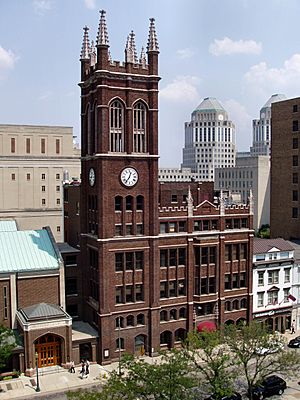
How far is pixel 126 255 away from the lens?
61000 millimetres

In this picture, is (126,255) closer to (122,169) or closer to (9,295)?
(122,169)

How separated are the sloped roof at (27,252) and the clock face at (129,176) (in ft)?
45.0

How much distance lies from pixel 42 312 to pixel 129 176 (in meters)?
19.8

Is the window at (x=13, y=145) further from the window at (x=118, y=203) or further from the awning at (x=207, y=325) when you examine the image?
the awning at (x=207, y=325)

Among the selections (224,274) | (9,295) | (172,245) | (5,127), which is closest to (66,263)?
(9,295)

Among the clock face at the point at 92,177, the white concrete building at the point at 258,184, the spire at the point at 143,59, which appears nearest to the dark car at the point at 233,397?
the clock face at the point at 92,177

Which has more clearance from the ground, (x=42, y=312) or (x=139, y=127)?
(x=139, y=127)

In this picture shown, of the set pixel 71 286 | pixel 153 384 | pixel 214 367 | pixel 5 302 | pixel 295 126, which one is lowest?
pixel 214 367

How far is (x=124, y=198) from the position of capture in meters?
60.8

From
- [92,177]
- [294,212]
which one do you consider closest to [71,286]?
[92,177]

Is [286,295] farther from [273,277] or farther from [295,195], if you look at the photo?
[295,195]

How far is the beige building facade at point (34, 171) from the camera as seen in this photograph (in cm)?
11681

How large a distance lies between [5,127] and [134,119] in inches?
2441

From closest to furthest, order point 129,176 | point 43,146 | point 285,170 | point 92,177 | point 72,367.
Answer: point 72,367
point 129,176
point 92,177
point 285,170
point 43,146
